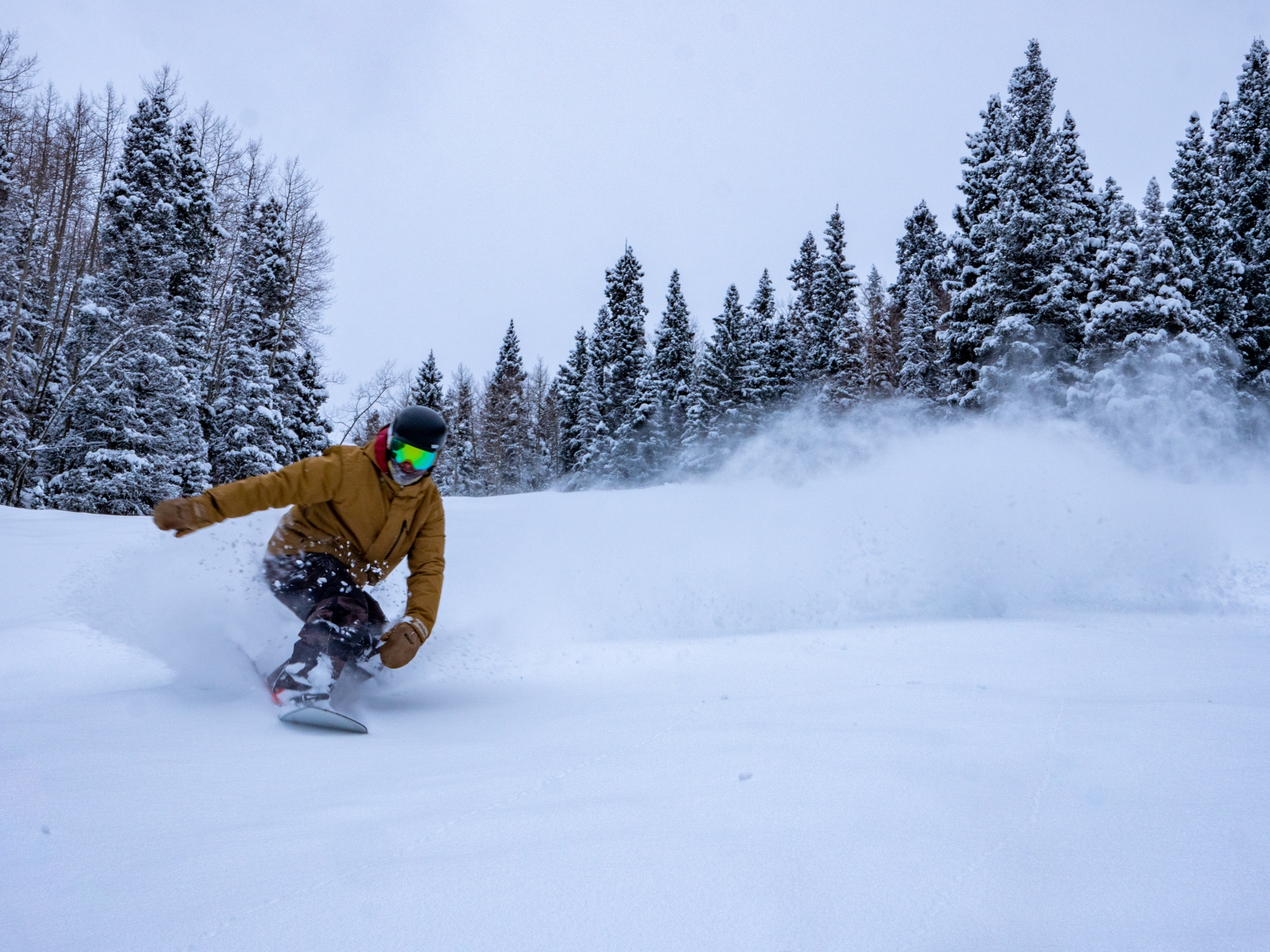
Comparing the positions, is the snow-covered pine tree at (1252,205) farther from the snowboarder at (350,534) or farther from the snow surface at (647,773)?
the snowboarder at (350,534)

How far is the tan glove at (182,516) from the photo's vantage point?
336 cm

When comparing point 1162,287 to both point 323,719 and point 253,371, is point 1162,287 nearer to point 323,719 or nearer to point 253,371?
point 323,719

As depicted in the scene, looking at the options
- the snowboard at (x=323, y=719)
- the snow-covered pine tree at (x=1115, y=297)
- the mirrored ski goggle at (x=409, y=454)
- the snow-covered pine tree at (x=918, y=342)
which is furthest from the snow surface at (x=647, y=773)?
the snow-covered pine tree at (x=918, y=342)

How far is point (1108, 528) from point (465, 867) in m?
8.06

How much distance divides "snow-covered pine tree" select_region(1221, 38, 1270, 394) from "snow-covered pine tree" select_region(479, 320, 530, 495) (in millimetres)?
38661

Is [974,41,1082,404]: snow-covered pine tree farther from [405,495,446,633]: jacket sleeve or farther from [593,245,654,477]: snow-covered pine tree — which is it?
[405,495,446,633]: jacket sleeve

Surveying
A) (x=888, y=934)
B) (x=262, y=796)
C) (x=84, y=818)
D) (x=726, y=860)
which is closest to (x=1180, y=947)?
(x=888, y=934)

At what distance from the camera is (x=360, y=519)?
12.7 ft

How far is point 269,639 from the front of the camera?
4066 millimetres

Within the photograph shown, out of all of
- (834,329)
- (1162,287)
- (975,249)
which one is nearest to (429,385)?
(834,329)

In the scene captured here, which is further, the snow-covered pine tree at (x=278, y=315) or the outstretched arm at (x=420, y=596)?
the snow-covered pine tree at (x=278, y=315)

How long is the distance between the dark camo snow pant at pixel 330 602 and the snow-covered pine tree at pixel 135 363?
17.0 meters

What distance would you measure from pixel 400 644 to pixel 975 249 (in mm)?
25143

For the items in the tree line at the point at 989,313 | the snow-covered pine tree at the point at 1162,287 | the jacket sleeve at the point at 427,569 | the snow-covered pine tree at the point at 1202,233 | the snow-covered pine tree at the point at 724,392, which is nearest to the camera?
the jacket sleeve at the point at 427,569
